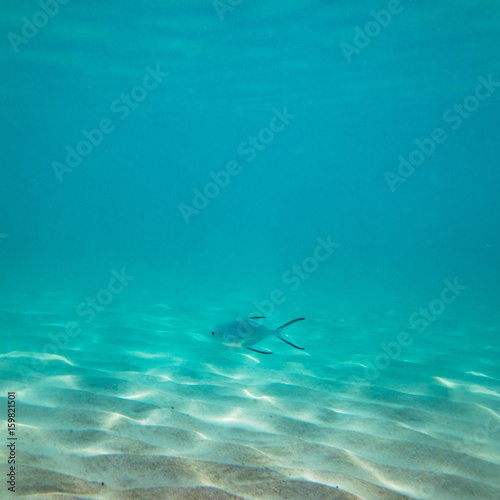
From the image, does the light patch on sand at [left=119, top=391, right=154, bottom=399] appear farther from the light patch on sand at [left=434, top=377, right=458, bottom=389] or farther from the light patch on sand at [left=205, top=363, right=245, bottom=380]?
the light patch on sand at [left=434, top=377, right=458, bottom=389]

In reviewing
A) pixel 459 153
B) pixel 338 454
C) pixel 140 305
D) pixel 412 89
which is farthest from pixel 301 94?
pixel 459 153

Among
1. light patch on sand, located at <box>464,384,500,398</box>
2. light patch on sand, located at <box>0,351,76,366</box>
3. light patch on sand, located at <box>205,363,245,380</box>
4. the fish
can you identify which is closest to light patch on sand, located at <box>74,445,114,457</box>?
the fish

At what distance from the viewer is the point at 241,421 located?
12.8ft

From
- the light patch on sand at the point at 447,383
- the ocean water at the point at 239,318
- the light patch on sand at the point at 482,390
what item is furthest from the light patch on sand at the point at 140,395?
the light patch on sand at the point at 482,390

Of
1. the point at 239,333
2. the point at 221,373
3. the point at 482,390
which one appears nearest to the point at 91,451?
the point at 239,333

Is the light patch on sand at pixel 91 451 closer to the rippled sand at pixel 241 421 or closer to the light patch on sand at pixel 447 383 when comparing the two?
the rippled sand at pixel 241 421

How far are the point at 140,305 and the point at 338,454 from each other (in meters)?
10.2

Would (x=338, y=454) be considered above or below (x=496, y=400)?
below

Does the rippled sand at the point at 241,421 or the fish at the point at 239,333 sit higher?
the fish at the point at 239,333

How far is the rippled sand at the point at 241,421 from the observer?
2.71 meters

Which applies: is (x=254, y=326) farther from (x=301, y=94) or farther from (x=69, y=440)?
(x=301, y=94)

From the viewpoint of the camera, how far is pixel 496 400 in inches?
204

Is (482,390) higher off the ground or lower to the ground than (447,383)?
lower

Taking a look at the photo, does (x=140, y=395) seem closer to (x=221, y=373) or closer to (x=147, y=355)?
(x=221, y=373)
